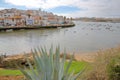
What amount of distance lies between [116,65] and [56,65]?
2.62 meters

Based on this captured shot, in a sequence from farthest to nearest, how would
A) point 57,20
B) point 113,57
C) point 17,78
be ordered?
point 57,20 < point 17,78 < point 113,57

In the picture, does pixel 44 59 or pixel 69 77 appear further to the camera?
pixel 69 77

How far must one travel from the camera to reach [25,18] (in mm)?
87000

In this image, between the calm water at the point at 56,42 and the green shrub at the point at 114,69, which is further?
the calm water at the point at 56,42

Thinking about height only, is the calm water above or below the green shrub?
below

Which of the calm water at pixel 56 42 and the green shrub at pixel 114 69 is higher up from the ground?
the green shrub at pixel 114 69

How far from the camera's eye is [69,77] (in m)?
3.59

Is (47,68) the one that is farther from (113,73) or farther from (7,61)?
(7,61)

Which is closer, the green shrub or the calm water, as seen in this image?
the green shrub

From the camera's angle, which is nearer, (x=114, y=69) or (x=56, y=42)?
(x=114, y=69)

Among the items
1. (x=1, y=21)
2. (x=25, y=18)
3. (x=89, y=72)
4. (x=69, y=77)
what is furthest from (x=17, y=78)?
(x=25, y=18)

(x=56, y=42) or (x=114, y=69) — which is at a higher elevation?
(x=114, y=69)

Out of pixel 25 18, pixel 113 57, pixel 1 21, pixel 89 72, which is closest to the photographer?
pixel 113 57

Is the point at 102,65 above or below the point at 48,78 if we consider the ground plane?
below
